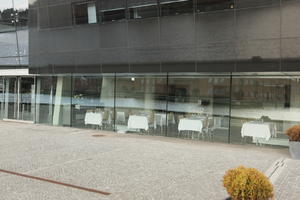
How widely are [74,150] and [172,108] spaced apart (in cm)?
582

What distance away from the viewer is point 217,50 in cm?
1415

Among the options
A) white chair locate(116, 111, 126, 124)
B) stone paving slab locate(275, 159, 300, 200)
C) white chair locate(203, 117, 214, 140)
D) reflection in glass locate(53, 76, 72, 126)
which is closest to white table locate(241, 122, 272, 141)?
white chair locate(203, 117, 214, 140)

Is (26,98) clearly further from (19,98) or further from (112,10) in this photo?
(112,10)

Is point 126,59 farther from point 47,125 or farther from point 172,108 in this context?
point 47,125

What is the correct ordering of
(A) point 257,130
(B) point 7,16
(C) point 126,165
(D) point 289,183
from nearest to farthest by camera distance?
(D) point 289,183 < (C) point 126,165 < (A) point 257,130 < (B) point 7,16

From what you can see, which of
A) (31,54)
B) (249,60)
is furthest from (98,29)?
(249,60)

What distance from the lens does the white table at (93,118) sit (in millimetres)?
18250

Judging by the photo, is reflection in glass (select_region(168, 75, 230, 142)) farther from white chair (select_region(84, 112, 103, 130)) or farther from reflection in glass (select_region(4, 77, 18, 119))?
reflection in glass (select_region(4, 77, 18, 119))

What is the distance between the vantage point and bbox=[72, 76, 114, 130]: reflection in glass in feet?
59.4

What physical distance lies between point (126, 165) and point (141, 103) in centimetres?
753

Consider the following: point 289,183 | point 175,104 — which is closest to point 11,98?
point 175,104

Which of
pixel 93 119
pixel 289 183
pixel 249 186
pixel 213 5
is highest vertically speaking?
pixel 213 5

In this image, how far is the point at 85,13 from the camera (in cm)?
1775

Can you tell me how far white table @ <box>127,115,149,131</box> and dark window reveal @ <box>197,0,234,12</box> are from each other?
5999 mm
